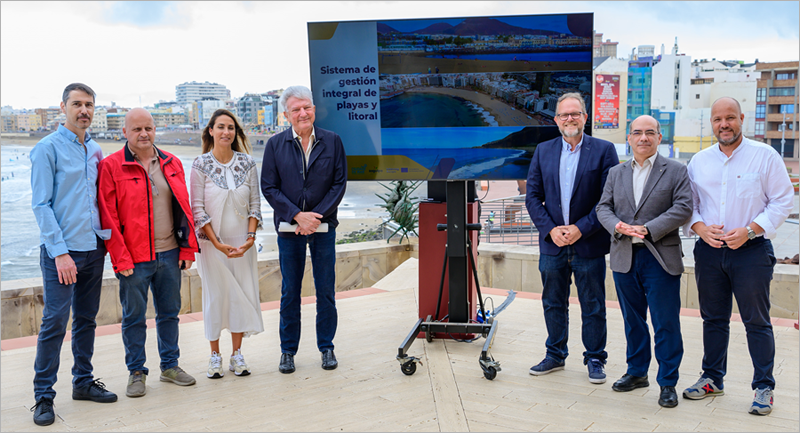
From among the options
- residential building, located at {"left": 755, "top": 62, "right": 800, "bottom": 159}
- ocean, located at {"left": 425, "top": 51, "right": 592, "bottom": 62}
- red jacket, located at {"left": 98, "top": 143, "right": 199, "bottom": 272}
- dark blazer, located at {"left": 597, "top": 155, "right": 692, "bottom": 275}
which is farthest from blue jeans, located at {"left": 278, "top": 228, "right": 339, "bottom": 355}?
residential building, located at {"left": 755, "top": 62, "right": 800, "bottom": 159}

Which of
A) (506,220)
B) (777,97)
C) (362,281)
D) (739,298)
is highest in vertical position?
(777,97)

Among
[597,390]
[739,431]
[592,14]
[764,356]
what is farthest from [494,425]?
[592,14]

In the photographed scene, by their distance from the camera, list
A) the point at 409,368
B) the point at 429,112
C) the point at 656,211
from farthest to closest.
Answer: the point at 429,112
the point at 409,368
the point at 656,211

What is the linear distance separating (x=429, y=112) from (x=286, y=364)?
1.84 m

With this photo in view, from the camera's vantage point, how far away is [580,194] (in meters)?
3.38

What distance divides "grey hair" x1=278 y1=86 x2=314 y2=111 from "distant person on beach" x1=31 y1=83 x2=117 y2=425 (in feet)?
3.46

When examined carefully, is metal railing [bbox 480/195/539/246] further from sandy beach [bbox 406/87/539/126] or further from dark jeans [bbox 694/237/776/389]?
dark jeans [bbox 694/237/776/389]

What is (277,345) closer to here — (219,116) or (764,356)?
(219,116)

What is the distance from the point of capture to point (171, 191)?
333 centimetres

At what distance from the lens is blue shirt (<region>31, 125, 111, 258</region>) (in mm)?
2910

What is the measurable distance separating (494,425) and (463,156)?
1.71 m

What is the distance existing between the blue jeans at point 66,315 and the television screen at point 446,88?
66.0 inches

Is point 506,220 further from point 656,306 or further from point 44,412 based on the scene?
point 44,412

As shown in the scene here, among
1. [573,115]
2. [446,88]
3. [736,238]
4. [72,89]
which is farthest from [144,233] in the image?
[736,238]
